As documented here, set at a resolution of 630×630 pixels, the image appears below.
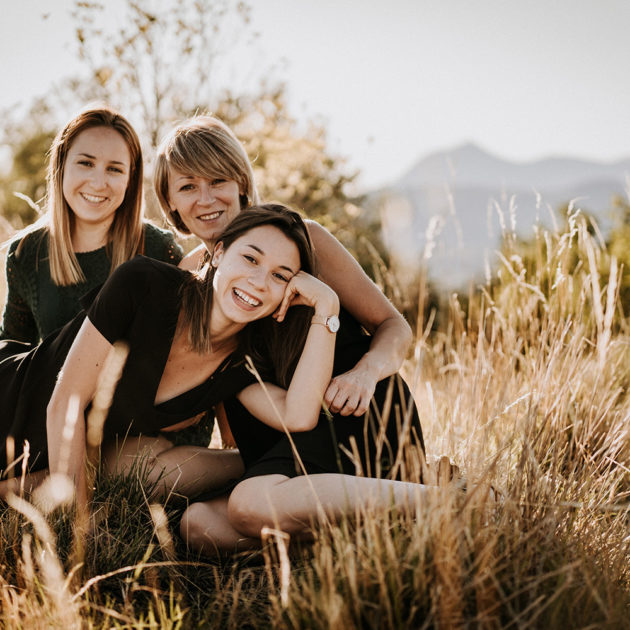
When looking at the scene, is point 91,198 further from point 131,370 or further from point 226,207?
point 131,370

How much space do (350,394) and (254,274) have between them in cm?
54

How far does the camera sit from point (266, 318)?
2455mm

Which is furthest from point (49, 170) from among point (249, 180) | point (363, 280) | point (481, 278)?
point (481, 278)

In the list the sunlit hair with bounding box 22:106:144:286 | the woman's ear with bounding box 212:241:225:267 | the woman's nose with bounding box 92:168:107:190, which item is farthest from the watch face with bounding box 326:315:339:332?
the woman's nose with bounding box 92:168:107:190

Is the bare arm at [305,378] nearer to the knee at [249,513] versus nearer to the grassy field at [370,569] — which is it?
the knee at [249,513]

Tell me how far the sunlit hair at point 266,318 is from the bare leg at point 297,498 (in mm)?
452

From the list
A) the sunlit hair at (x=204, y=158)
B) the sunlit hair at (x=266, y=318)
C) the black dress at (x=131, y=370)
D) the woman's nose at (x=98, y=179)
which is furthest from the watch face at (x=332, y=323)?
the woman's nose at (x=98, y=179)

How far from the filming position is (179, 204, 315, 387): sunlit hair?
7.59 ft

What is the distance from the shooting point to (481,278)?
5133 mm

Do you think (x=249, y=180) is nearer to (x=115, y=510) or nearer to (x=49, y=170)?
(x=49, y=170)

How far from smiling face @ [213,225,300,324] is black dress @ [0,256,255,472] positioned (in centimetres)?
19

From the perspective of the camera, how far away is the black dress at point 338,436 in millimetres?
2117

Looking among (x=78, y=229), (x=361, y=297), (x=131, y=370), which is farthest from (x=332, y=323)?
(x=78, y=229)

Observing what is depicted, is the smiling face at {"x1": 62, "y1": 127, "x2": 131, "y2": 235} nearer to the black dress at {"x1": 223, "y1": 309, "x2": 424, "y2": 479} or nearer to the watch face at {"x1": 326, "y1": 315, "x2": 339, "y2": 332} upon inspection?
the black dress at {"x1": 223, "y1": 309, "x2": 424, "y2": 479}
